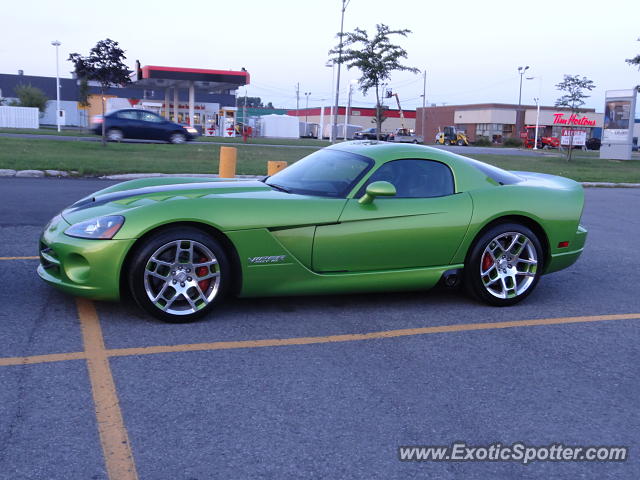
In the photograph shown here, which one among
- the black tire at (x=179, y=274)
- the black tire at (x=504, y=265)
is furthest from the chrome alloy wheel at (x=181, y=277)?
the black tire at (x=504, y=265)

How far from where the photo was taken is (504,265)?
212 inches

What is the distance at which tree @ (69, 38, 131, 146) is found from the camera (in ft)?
72.9

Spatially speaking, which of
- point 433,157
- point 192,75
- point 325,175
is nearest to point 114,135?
point 192,75

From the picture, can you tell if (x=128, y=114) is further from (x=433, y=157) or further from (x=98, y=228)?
(x=98, y=228)

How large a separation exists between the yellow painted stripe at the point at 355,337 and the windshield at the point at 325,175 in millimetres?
1105

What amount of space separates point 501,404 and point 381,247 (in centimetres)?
171

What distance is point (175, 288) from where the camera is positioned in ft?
14.8

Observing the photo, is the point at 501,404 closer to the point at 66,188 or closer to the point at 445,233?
the point at 445,233

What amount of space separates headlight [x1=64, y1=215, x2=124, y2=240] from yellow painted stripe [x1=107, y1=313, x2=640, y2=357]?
2.69 ft

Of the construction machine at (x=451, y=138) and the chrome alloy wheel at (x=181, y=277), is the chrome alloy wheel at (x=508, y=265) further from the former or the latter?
the construction machine at (x=451, y=138)

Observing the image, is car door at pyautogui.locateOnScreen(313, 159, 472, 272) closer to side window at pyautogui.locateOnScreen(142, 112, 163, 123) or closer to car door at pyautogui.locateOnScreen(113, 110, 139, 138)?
car door at pyautogui.locateOnScreen(113, 110, 139, 138)

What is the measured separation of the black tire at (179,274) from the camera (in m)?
4.44

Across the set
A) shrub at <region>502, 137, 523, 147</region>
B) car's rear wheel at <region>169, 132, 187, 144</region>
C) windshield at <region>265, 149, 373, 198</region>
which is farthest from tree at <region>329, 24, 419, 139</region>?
shrub at <region>502, 137, 523, 147</region>

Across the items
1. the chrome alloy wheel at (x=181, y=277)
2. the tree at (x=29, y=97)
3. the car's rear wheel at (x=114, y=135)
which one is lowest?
the chrome alloy wheel at (x=181, y=277)
